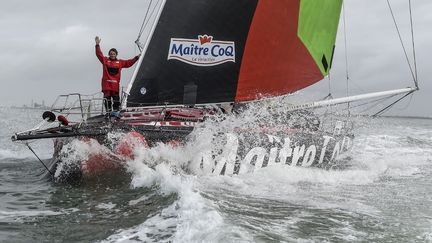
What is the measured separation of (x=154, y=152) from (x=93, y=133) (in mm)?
865

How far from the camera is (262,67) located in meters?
8.09

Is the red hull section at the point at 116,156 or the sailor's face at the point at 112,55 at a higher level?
the sailor's face at the point at 112,55

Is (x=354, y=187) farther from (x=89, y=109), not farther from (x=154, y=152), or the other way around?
(x=89, y=109)

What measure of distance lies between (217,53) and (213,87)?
1.83 ft

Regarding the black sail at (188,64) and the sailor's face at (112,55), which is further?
the sailor's face at (112,55)

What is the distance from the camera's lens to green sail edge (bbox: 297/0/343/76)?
8.64 meters

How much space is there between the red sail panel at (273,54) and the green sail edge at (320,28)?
0.19 meters

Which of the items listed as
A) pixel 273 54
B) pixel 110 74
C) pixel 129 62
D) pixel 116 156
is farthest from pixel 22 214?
pixel 273 54

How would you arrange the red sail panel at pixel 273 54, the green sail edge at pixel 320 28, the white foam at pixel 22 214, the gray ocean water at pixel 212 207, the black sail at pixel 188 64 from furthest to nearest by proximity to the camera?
the green sail edge at pixel 320 28 < the red sail panel at pixel 273 54 < the black sail at pixel 188 64 < the white foam at pixel 22 214 < the gray ocean water at pixel 212 207

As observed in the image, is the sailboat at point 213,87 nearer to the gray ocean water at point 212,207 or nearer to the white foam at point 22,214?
the gray ocean water at point 212,207

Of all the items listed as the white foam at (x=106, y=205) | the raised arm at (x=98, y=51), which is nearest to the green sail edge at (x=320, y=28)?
the raised arm at (x=98, y=51)

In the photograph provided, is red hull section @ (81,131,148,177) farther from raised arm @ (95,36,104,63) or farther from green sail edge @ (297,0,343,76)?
green sail edge @ (297,0,343,76)

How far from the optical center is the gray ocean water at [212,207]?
4211mm

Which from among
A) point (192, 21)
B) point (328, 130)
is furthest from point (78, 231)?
point (328, 130)
